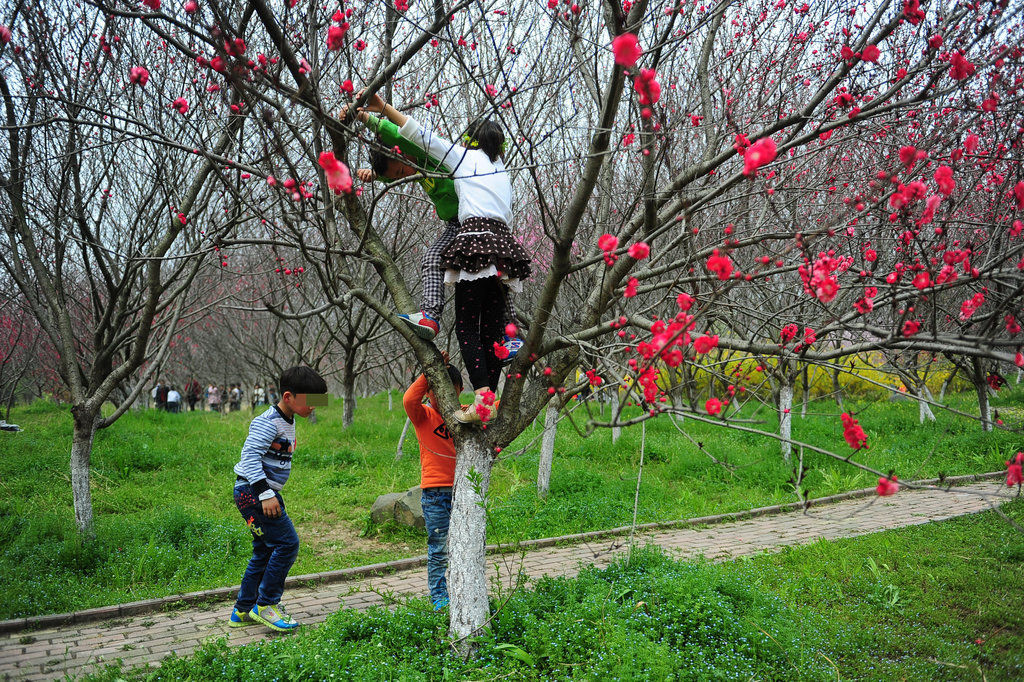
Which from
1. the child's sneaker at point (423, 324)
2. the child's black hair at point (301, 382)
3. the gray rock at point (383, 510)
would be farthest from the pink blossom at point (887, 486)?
the gray rock at point (383, 510)

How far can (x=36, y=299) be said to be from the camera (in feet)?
18.8

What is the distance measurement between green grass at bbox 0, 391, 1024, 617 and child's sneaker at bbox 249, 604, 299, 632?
111 centimetres

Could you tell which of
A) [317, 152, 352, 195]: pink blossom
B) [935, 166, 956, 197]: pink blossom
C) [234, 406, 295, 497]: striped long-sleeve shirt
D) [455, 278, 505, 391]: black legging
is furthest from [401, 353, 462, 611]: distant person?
[935, 166, 956, 197]: pink blossom

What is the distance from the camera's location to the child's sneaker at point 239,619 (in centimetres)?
425

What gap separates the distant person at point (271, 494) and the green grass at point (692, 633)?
0.39 m

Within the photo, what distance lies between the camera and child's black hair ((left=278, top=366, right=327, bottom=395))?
4109 millimetres

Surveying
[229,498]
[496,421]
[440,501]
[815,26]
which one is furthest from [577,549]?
[815,26]

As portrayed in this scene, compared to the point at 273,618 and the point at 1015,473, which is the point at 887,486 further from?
the point at 273,618

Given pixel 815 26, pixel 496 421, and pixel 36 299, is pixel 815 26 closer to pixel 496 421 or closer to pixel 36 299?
pixel 496 421

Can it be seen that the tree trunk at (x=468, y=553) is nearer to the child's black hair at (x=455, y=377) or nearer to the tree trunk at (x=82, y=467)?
the child's black hair at (x=455, y=377)

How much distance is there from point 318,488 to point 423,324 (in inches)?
214

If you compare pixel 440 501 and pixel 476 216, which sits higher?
pixel 476 216

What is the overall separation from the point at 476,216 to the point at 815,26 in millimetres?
3661

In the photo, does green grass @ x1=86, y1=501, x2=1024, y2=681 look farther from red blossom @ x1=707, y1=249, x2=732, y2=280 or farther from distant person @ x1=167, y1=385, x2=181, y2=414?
distant person @ x1=167, y1=385, x2=181, y2=414
